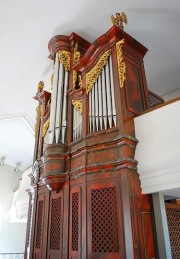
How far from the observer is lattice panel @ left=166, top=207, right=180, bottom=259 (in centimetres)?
314

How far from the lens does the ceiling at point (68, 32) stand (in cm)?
419

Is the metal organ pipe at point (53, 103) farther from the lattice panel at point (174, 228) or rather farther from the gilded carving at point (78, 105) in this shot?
the lattice panel at point (174, 228)

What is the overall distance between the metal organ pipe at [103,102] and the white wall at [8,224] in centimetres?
713

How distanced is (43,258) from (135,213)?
1633 mm

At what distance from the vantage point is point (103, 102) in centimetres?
343

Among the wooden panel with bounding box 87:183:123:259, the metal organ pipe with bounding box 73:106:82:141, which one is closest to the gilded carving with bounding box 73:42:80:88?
the metal organ pipe with bounding box 73:106:82:141

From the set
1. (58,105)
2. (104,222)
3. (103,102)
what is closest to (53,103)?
(58,105)

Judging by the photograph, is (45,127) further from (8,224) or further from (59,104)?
(8,224)

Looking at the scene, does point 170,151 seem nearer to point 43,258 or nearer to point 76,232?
point 76,232

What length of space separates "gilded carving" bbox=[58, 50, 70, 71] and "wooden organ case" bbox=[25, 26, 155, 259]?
31 mm

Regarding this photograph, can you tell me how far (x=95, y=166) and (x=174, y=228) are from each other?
4.44ft

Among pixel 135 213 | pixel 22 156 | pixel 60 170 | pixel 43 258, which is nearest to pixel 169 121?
pixel 135 213

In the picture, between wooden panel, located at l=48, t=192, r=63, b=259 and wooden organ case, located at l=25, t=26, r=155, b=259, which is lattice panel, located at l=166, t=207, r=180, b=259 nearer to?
wooden organ case, located at l=25, t=26, r=155, b=259

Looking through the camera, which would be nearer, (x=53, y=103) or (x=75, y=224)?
(x=75, y=224)
